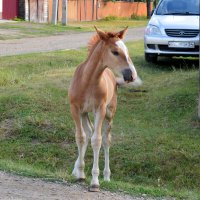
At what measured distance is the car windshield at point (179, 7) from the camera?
1529 centimetres

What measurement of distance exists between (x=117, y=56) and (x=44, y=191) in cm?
152

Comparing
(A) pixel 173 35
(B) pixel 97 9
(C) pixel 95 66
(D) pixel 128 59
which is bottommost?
(B) pixel 97 9

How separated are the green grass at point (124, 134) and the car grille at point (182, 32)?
174cm

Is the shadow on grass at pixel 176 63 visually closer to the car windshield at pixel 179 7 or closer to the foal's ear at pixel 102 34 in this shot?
the car windshield at pixel 179 7

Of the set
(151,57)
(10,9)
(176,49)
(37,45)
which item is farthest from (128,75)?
(10,9)

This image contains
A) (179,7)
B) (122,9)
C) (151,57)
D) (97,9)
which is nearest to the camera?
(151,57)

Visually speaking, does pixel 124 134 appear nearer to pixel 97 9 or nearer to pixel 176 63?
pixel 176 63

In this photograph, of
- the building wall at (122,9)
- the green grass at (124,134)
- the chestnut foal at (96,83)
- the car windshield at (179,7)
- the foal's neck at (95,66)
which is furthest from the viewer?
the building wall at (122,9)

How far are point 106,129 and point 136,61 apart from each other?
8.63m

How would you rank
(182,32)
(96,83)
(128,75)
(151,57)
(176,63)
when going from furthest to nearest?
(176,63)
(151,57)
(182,32)
(96,83)
(128,75)

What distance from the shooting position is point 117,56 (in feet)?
20.6

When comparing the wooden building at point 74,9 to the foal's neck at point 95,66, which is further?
the wooden building at point 74,9

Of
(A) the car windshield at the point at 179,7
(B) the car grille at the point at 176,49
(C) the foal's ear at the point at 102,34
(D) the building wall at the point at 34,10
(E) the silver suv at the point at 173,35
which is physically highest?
(C) the foal's ear at the point at 102,34

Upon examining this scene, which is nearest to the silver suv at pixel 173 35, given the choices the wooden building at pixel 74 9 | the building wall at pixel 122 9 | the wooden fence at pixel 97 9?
the wooden building at pixel 74 9
